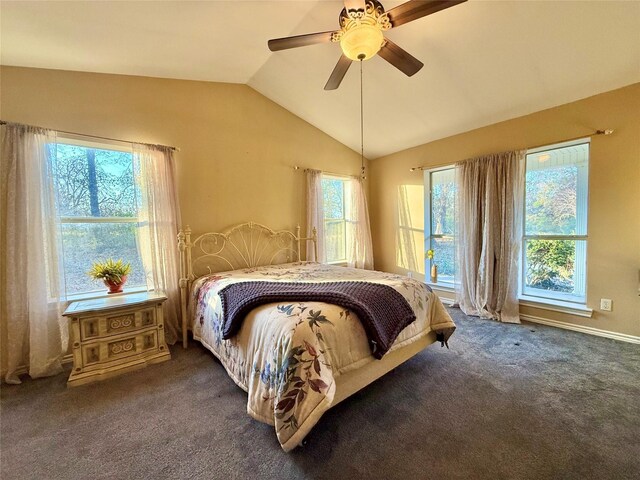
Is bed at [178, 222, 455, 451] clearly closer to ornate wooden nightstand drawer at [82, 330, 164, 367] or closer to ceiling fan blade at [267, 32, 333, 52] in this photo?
ornate wooden nightstand drawer at [82, 330, 164, 367]

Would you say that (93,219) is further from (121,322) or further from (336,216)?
(336,216)

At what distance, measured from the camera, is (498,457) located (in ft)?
4.53

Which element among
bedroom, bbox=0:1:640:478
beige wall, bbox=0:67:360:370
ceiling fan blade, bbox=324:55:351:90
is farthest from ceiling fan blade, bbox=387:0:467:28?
beige wall, bbox=0:67:360:370

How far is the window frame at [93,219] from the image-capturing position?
7.91ft

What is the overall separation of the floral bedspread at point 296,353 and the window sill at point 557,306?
6.15 feet

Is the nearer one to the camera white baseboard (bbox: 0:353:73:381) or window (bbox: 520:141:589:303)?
white baseboard (bbox: 0:353:73:381)

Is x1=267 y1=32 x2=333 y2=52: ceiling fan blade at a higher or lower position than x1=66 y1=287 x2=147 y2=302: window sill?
higher

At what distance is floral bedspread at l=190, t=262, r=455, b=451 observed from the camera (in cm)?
135

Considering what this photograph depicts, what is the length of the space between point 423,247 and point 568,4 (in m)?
2.99

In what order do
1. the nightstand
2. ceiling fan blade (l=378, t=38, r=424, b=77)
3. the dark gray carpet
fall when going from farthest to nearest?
the nightstand, ceiling fan blade (l=378, t=38, r=424, b=77), the dark gray carpet

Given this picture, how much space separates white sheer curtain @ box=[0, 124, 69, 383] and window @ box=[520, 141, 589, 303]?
16.2 feet

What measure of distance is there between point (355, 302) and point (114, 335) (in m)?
2.05

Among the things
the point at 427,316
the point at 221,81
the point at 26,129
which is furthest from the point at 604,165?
the point at 26,129

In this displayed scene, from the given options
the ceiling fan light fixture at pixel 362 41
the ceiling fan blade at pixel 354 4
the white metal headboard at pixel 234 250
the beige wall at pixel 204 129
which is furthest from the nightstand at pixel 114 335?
the ceiling fan blade at pixel 354 4
